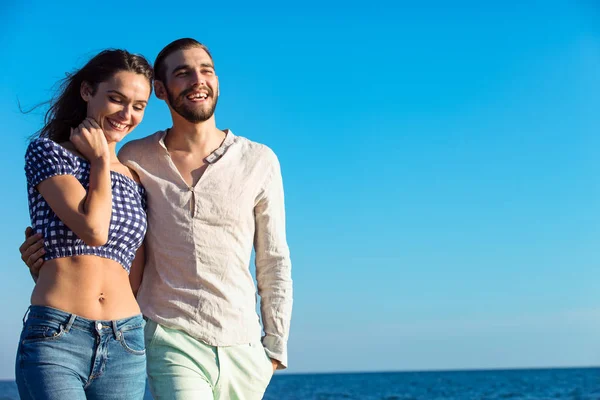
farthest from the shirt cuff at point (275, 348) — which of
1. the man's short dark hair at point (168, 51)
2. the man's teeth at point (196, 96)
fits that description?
the man's short dark hair at point (168, 51)

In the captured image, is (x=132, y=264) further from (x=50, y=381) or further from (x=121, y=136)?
(x=50, y=381)

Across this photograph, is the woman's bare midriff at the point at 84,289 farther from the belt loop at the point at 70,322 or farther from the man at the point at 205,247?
the man at the point at 205,247

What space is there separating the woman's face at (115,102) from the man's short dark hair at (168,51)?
365mm

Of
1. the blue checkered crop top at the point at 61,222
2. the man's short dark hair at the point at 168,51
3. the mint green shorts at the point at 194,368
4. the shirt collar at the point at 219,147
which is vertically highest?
the man's short dark hair at the point at 168,51

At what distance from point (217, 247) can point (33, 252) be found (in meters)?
0.96

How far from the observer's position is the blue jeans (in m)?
2.68

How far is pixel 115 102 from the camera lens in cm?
338

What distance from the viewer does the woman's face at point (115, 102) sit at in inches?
133

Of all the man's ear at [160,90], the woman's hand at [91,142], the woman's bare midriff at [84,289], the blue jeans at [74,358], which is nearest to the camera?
the blue jeans at [74,358]

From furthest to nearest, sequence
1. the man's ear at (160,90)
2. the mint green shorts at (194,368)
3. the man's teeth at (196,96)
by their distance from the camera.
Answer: the man's ear at (160,90)
the man's teeth at (196,96)
the mint green shorts at (194,368)

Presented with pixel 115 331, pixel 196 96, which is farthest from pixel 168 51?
pixel 115 331

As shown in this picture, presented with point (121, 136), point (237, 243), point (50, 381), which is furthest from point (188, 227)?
point (50, 381)

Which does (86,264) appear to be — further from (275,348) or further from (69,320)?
(275,348)

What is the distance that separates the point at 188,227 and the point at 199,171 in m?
0.34
